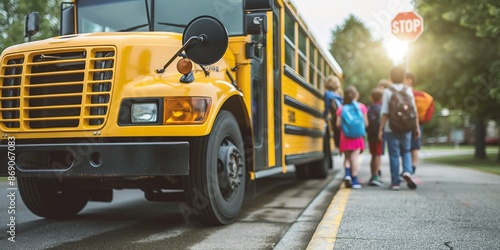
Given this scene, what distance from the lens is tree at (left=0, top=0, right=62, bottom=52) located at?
13.4 meters

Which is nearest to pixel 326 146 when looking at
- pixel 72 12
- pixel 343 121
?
pixel 343 121

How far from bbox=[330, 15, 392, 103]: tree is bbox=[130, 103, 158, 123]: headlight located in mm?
36826

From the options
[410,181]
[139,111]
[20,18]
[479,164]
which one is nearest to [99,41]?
[139,111]

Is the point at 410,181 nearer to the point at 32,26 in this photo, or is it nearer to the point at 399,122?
the point at 399,122

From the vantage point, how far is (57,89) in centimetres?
378

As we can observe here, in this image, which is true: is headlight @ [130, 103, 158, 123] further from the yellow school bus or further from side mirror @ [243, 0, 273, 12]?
side mirror @ [243, 0, 273, 12]

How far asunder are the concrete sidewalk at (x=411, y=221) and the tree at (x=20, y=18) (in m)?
10.3

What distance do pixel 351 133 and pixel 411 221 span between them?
9.36 ft

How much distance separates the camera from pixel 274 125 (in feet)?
18.1

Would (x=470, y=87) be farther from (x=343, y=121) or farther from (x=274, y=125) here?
(x=274, y=125)

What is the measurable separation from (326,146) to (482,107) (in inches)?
282

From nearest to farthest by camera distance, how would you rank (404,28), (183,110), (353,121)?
(183,110), (353,121), (404,28)

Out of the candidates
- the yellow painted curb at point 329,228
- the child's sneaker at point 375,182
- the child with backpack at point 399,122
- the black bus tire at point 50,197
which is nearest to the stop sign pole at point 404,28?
the child with backpack at point 399,122

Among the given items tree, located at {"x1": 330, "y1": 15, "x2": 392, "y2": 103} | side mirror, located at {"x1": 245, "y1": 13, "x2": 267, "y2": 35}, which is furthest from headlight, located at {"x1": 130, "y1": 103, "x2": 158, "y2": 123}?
tree, located at {"x1": 330, "y1": 15, "x2": 392, "y2": 103}
